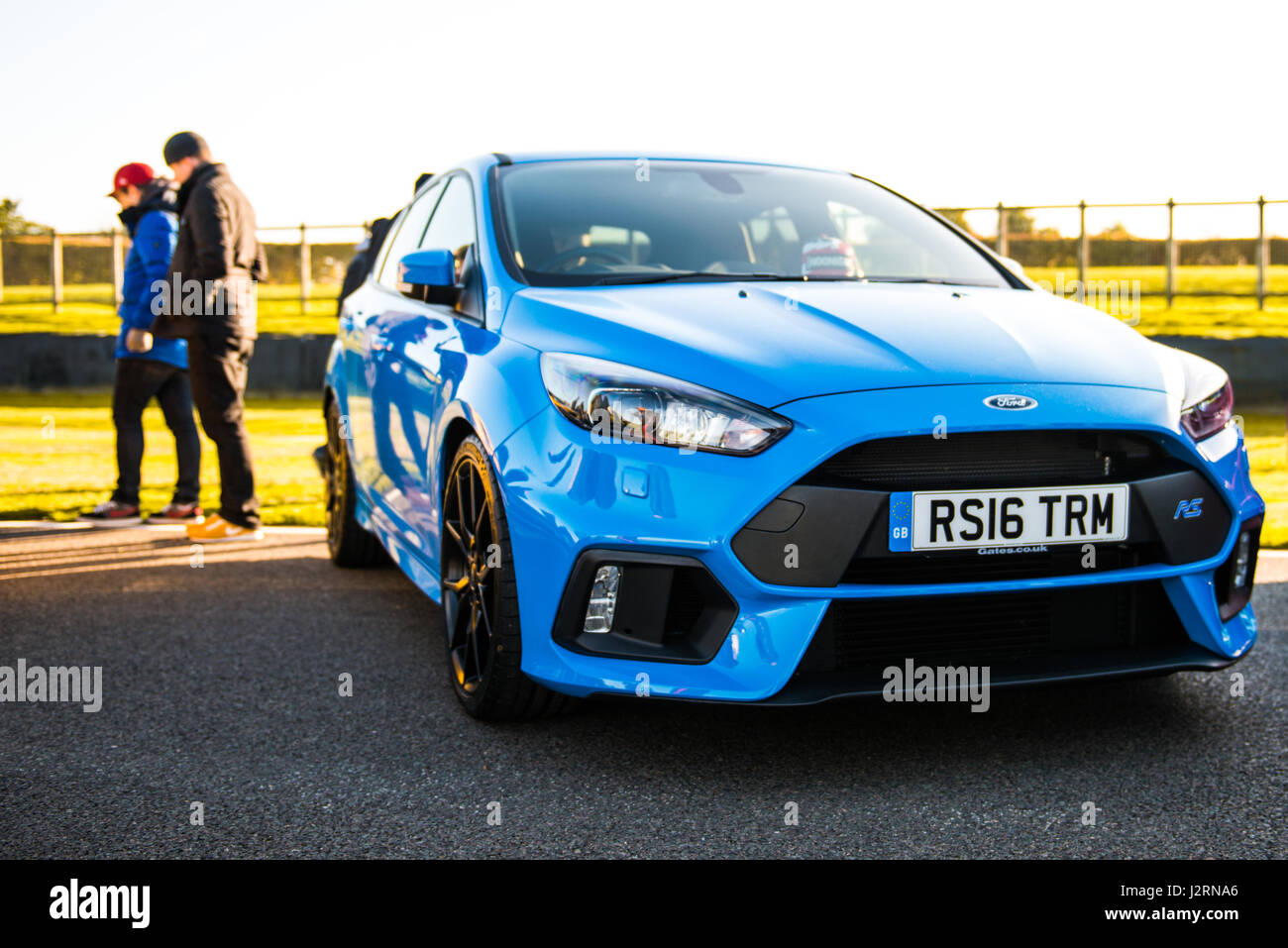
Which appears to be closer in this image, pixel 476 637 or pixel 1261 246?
pixel 476 637

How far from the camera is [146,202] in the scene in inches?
286

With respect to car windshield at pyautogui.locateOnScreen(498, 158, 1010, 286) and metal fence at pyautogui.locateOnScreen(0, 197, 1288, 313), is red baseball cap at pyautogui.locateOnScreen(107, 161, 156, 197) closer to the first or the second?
car windshield at pyautogui.locateOnScreen(498, 158, 1010, 286)

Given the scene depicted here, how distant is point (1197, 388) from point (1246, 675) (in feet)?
3.57

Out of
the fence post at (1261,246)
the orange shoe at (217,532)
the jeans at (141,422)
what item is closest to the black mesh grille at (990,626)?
the orange shoe at (217,532)

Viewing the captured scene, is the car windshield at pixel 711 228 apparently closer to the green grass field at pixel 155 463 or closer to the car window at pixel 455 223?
the car window at pixel 455 223

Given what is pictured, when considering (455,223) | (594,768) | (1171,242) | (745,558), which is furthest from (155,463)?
(1171,242)

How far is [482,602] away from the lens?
11.4ft

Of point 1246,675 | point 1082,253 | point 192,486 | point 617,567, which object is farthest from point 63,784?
point 1082,253

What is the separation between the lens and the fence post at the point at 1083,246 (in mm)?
21078

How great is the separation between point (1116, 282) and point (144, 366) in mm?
16880

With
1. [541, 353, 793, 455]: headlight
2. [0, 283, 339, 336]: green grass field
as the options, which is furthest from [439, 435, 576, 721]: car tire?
[0, 283, 339, 336]: green grass field

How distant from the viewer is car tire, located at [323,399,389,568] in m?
5.58

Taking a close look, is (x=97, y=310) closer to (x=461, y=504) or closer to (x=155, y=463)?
(x=155, y=463)
